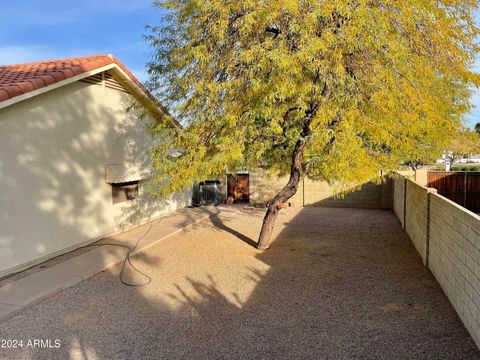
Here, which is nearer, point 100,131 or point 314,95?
point 314,95

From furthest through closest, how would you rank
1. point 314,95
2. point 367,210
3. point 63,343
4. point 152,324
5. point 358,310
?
point 367,210, point 314,95, point 358,310, point 152,324, point 63,343

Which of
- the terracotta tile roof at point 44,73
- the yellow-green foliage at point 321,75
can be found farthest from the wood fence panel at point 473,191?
the terracotta tile roof at point 44,73

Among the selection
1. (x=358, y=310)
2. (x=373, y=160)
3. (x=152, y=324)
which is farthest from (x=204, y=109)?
(x=358, y=310)

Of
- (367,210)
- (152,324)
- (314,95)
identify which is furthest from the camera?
(367,210)

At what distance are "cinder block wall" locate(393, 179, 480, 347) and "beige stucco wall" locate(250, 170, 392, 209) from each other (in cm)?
799

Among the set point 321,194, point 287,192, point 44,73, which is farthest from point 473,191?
point 44,73

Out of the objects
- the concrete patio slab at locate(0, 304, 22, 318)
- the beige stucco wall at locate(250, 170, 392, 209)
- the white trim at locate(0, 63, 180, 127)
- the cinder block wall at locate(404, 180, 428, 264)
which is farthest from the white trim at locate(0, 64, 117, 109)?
the beige stucco wall at locate(250, 170, 392, 209)

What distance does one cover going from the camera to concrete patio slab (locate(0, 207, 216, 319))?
6.44m

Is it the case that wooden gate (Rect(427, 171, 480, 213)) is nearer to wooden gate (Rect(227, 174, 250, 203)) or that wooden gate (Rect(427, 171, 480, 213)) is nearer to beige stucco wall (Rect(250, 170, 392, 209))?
beige stucco wall (Rect(250, 170, 392, 209))

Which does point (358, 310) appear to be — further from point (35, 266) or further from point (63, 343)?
point (35, 266)

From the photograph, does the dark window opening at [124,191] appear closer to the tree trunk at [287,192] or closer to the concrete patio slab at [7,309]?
the tree trunk at [287,192]

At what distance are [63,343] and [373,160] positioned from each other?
6278 mm

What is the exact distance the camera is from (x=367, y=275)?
297 inches

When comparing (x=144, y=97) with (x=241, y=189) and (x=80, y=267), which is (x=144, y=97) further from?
(x=241, y=189)
